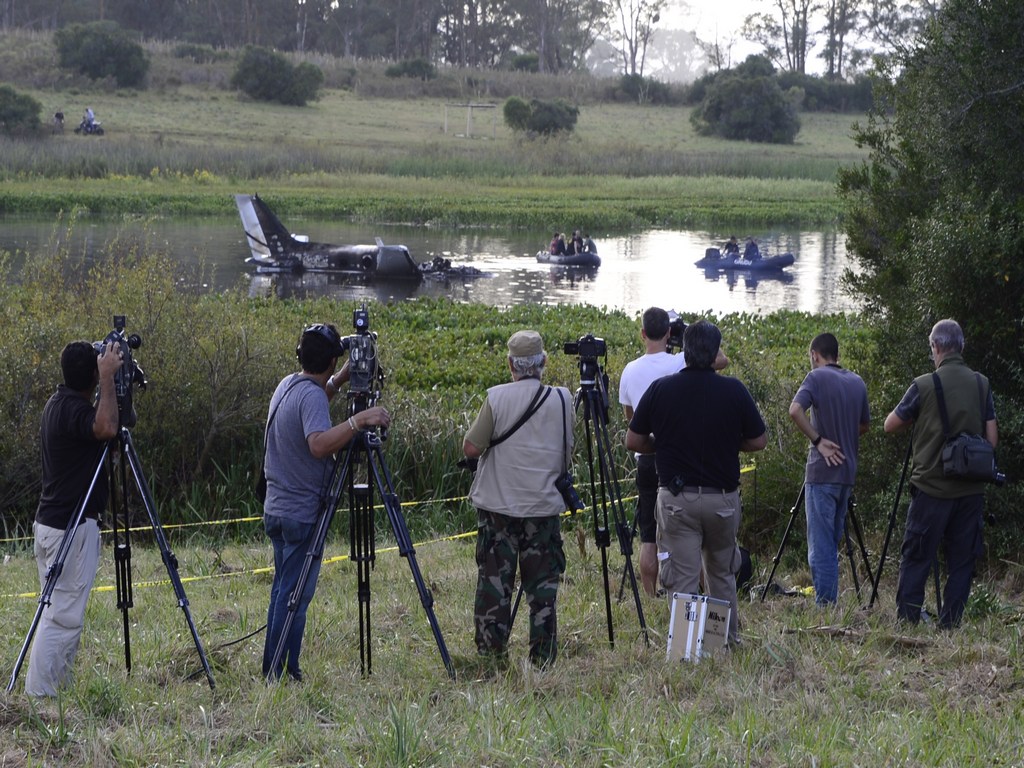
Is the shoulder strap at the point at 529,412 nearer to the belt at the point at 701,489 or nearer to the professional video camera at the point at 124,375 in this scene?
the belt at the point at 701,489

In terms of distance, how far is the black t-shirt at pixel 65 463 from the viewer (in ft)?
20.5

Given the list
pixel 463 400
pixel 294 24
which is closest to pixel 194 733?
pixel 463 400

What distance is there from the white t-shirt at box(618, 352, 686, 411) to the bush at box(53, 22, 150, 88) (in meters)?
84.9

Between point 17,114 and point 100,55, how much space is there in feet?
68.3

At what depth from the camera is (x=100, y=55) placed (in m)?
85.1

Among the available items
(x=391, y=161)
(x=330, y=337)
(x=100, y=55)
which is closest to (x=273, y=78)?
(x=100, y=55)

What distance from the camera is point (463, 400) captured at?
48.0 ft

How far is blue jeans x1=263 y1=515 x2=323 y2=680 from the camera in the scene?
649cm

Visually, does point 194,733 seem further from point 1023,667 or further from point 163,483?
point 163,483

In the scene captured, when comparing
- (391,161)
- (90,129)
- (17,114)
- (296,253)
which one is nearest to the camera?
(296,253)

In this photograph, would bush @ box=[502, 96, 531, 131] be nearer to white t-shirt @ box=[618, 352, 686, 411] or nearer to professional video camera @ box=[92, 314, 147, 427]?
white t-shirt @ box=[618, 352, 686, 411]

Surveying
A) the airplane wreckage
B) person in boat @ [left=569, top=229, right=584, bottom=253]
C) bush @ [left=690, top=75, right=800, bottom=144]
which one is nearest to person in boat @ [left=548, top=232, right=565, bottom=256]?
person in boat @ [left=569, top=229, right=584, bottom=253]

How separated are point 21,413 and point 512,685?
824 cm

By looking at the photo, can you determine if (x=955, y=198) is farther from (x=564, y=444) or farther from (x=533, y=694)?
(x=533, y=694)
